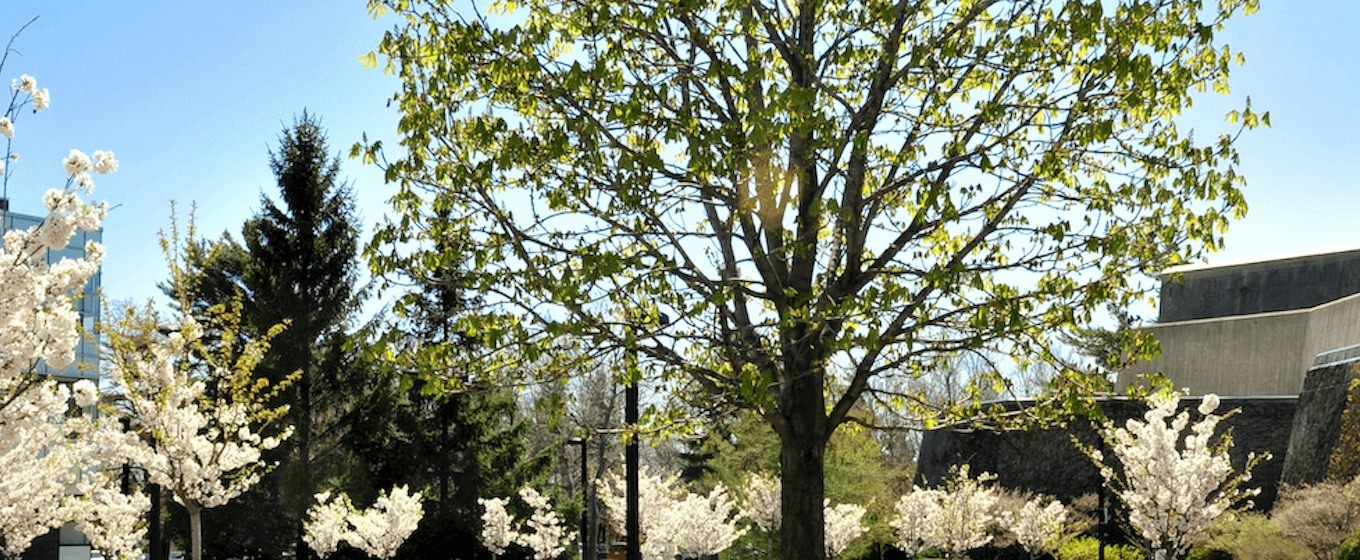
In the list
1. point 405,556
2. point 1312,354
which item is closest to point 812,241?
point 1312,354

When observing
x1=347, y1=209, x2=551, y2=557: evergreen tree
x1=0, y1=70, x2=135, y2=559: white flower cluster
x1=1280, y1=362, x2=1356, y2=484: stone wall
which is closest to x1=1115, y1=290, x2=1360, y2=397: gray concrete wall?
x1=1280, y1=362, x2=1356, y2=484: stone wall

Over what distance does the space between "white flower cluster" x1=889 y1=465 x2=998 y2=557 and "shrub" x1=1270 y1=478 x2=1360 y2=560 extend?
8.07 meters

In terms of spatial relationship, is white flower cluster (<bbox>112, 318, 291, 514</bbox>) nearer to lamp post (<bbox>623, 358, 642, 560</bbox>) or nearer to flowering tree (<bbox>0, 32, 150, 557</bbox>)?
flowering tree (<bbox>0, 32, 150, 557</bbox>)

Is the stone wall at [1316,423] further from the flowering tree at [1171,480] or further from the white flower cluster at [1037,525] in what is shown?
the white flower cluster at [1037,525]

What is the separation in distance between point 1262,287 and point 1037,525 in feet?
32.6

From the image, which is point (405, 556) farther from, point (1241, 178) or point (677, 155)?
point (1241, 178)

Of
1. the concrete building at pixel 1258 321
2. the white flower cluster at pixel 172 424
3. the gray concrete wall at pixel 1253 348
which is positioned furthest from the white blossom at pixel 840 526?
the white flower cluster at pixel 172 424

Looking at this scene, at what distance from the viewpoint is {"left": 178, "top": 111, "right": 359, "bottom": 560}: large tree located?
1184 inches

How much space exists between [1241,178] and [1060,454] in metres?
22.0

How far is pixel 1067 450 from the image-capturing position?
29.0 m

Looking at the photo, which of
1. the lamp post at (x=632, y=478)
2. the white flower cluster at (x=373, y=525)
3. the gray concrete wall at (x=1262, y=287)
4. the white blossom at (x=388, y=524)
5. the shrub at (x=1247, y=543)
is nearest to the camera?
the lamp post at (x=632, y=478)

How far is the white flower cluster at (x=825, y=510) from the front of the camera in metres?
26.1

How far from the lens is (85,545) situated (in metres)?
41.3

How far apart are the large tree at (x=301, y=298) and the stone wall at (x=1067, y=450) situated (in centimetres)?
1606
